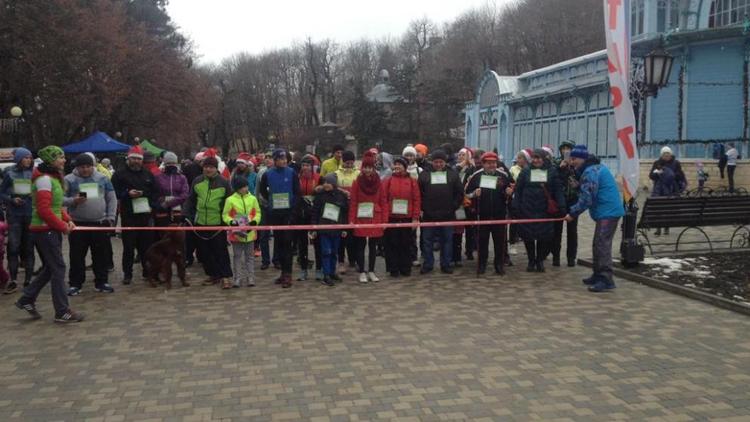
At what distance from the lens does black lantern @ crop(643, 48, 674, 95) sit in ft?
40.4

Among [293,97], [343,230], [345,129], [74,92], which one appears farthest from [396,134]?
[343,230]

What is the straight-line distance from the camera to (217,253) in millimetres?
8953

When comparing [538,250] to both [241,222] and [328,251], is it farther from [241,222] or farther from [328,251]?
[241,222]

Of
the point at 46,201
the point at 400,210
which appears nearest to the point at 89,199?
the point at 46,201

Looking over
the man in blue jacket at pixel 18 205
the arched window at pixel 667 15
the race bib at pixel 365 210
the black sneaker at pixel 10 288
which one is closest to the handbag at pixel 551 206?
the race bib at pixel 365 210

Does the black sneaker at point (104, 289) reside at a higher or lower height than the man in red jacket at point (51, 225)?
lower

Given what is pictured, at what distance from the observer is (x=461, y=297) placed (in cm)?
812

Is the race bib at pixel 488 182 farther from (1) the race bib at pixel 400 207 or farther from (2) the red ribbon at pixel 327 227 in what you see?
(1) the race bib at pixel 400 207

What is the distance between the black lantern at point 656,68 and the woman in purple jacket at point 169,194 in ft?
28.3

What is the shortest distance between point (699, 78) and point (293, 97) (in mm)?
59187

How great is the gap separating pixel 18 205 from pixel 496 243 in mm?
6669

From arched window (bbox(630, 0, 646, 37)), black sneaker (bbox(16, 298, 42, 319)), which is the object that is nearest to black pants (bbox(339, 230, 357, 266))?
black sneaker (bbox(16, 298, 42, 319))

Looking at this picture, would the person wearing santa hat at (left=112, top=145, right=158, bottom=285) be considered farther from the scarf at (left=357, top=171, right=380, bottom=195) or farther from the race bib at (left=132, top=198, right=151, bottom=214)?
the scarf at (left=357, top=171, right=380, bottom=195)

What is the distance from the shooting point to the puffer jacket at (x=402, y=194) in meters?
9.49
